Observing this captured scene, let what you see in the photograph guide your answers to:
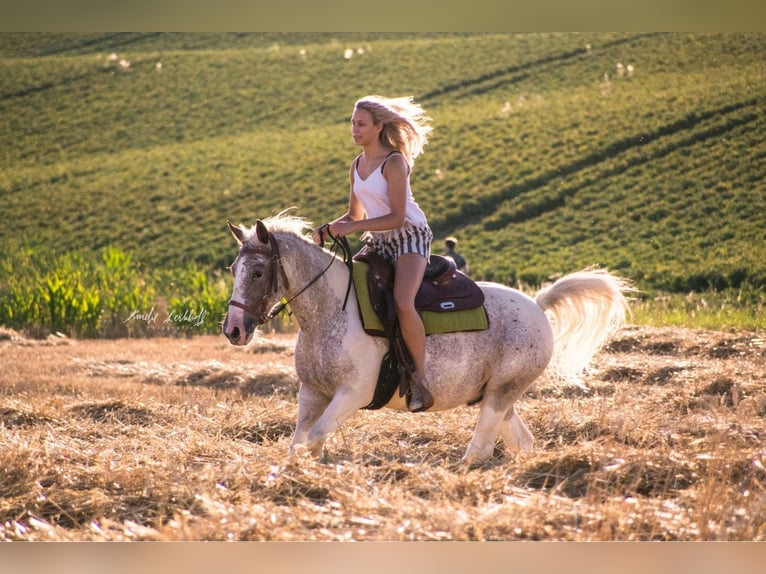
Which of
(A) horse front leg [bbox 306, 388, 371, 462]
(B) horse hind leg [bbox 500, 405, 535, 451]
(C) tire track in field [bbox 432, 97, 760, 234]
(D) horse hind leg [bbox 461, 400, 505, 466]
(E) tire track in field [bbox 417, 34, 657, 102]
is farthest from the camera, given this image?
(E) tire track in field [bbox 417, 34, 657, 102]

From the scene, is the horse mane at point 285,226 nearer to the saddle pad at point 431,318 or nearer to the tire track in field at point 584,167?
the saddle pad at point 431,318

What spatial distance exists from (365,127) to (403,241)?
1.99ft

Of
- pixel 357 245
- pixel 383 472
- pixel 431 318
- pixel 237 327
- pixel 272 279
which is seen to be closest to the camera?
pixel 237 327

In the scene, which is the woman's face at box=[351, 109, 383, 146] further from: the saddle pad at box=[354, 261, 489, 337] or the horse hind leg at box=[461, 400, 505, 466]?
the horse hind leg at box=[461, 400, 505, 466]

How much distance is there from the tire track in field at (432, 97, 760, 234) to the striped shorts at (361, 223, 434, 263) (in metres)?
14.4

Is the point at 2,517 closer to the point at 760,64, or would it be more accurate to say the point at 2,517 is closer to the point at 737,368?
the point at 737,368

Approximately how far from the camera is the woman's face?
475 cm

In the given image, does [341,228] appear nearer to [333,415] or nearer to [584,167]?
[333,415]

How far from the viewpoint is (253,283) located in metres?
4.45

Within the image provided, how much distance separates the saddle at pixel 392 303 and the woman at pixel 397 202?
0.05 m

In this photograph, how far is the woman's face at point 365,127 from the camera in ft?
15.6

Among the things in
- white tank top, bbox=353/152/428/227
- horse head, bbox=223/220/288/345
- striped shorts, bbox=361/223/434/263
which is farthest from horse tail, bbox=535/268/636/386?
horse head, bbox=223/220/288/345

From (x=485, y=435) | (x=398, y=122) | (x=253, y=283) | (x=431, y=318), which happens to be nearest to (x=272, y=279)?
(x=253, y=283)

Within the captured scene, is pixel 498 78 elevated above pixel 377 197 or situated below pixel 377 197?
above
